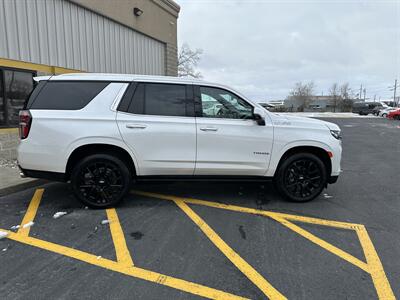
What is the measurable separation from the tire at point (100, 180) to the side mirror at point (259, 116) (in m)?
2.09

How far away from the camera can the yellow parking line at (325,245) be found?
121 inches

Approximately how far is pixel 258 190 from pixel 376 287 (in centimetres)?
292

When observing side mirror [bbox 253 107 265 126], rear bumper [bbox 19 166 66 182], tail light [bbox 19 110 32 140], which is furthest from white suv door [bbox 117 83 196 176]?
tail light [bbox 19 110 32 140]

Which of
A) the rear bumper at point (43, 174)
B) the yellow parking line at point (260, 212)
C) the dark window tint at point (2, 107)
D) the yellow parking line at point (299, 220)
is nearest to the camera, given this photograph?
the yellow parking line at point (299, 220)

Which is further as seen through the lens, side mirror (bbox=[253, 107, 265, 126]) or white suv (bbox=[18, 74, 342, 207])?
side mirror (bbox=[253, 107, 265, 126])

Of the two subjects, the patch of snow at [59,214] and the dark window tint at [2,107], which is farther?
the dark window tint at [2,107]

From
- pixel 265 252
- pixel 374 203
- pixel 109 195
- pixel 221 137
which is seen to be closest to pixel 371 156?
pixel 374 203

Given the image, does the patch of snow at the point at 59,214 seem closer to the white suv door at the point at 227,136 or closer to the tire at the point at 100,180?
the tire at the point at 100,180

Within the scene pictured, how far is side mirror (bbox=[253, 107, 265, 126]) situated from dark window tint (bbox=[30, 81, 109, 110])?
7.54 ft

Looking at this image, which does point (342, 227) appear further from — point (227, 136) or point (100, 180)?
point (100, 180)

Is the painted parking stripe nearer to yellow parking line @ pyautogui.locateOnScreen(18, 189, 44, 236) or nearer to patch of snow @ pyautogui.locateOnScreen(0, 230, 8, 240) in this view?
yellow parking line @ pyautogui.locateOnScreen(18, 189, 44, 236)

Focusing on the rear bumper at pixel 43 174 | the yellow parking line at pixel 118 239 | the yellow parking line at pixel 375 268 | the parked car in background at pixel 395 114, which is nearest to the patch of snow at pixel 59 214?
the rear bumper at pixel 43 174

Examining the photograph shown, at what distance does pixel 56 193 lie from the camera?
5.24 metres

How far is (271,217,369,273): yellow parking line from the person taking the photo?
307 centimetres
